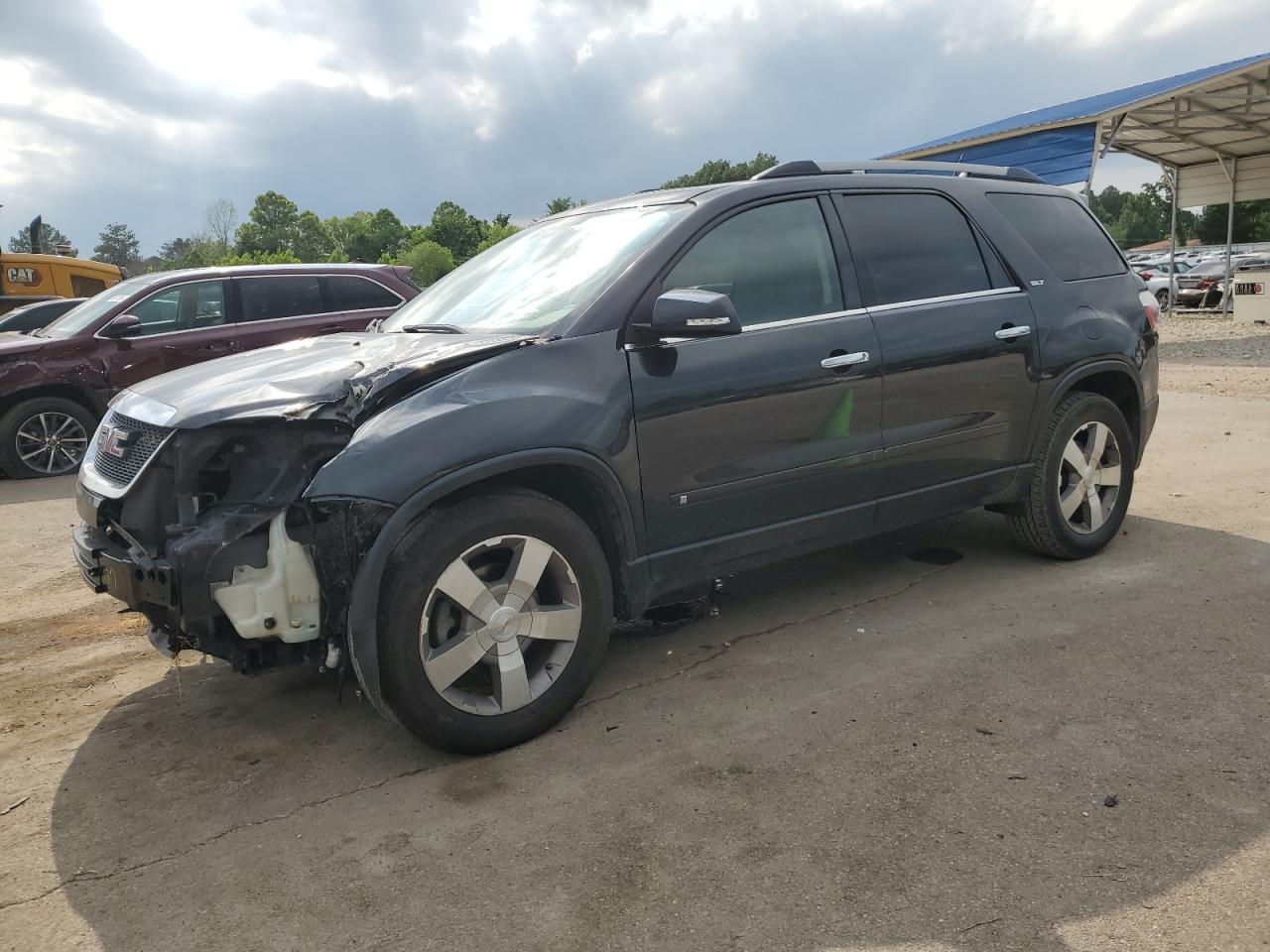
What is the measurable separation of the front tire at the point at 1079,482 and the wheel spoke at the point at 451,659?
2.91 meters

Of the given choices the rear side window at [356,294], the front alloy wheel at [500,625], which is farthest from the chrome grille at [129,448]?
the rear side window at [356,294]

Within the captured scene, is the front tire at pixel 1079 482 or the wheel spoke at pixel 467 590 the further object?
the front tire at pixel 1079 482

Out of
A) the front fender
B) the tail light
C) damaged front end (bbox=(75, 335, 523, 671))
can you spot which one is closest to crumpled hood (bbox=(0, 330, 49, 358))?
damaged front end (bbox=(75, 335, 523, 671))

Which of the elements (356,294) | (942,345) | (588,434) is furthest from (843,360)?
(356,294)

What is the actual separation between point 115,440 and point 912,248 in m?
3.21

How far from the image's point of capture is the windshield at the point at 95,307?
29.2 ft

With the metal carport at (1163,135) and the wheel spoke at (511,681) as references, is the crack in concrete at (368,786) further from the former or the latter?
the metal carport at (1163,135)

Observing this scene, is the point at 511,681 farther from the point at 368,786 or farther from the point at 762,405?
the point at 762,405

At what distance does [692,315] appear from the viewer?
10.6 ft

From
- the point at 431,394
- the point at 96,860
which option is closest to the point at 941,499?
the point at 431,394

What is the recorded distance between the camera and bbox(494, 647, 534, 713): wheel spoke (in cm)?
311

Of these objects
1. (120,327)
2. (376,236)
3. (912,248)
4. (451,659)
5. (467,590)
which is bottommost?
(451,659)

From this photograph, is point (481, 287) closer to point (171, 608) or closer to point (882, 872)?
point (171, 608)

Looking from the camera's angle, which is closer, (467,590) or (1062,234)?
(467,590)
